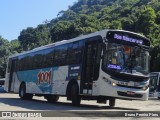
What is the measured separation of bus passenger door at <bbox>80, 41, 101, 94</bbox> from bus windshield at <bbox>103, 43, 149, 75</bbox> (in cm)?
53

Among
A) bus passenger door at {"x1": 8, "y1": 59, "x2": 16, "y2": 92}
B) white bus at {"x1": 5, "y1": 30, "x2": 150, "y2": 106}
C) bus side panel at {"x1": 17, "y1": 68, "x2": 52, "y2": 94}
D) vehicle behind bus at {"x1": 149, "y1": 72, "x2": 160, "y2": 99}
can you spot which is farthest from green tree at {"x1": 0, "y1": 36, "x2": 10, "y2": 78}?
white bus at {"x1": 5, "y1": 30, "x2": 150, "y2": 106}

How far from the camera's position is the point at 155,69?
53.6 meters

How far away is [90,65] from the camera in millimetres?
17594

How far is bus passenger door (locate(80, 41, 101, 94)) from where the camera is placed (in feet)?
56.1

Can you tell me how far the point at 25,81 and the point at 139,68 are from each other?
1106 cm

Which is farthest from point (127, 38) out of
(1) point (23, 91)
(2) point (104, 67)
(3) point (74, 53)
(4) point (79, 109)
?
(1) point (23, 91)

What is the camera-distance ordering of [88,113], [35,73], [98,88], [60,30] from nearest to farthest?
[88,113] → [98,88] → [35,73] → [60,30]

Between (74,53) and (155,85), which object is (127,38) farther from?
(155,85)

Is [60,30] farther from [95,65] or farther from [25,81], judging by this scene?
[95,65]

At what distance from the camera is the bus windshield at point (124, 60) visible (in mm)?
16641

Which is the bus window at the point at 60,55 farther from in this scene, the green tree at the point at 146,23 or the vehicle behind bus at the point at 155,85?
the green tree at the point at 146,23

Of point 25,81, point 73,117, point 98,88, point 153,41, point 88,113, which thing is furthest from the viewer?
point 153,41

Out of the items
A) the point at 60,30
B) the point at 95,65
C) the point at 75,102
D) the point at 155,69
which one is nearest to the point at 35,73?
the point at 75,102

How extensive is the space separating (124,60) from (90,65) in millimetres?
1658
